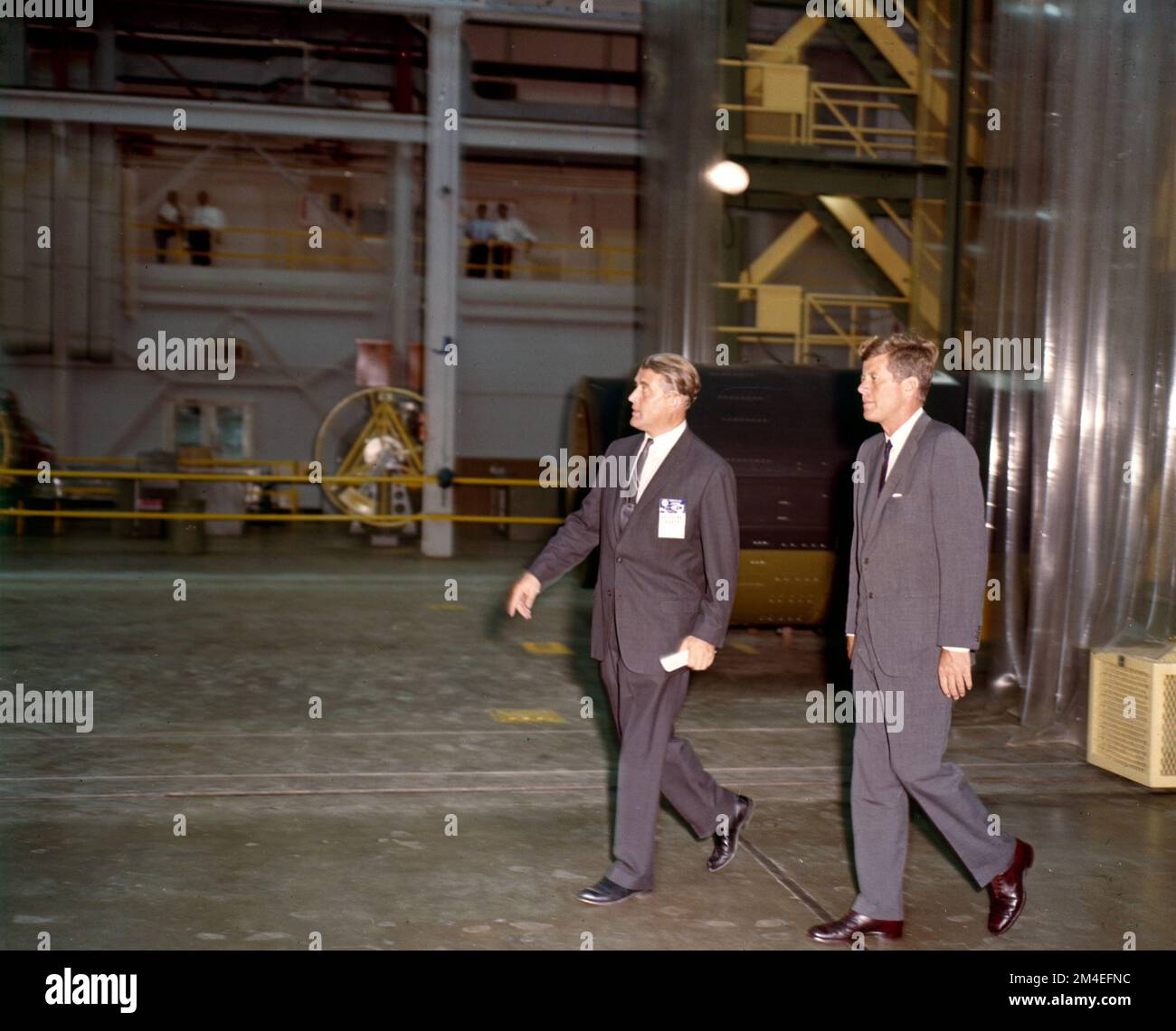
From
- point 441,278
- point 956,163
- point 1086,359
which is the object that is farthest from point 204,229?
point 1086,359

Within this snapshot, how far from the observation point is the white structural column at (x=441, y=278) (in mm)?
15836

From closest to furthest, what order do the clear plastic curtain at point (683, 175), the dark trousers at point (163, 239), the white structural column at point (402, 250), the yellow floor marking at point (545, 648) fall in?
the yellow floor marking at point (545, 648) → the clear plastic curtain at point (683, 175) → the white structural column at point (402, 250) → the dark trousers at point (163, 239)

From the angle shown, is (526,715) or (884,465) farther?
(526,715)

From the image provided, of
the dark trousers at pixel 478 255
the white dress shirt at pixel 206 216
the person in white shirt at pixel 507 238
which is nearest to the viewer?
the white dress shirt at pixel 206 216

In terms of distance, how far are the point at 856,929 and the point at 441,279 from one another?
12.9m

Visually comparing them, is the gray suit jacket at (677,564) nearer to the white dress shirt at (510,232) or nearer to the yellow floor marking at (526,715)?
the yellow floor marking at (526,715)

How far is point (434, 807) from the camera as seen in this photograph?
5805 millimetres

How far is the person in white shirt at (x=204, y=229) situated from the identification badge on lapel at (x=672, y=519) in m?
18.1

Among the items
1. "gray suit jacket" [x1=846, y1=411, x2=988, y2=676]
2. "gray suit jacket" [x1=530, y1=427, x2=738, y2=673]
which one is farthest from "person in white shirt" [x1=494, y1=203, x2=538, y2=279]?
"gray suit jacket" [x1=846, y1=411, x2=988, y2=676]

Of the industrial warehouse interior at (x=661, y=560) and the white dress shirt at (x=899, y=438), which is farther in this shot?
the industrial warehouse interior at (x=661, y=560)

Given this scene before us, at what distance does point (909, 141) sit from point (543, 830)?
21.9 m

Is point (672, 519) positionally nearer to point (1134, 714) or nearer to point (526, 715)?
point (1134, 714)

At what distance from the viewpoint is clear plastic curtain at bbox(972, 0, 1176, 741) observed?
697cm

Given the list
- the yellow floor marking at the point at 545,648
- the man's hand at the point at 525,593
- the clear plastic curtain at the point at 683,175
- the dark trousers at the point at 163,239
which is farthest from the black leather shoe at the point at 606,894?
the dark trousers at the point at 163,239
